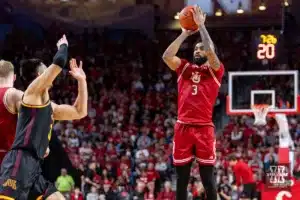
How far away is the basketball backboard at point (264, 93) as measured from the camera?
1505cm

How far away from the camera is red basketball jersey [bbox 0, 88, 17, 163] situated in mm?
6168

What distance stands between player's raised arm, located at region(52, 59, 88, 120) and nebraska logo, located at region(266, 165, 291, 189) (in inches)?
254

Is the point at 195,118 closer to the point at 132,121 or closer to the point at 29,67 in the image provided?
the point at 29,67

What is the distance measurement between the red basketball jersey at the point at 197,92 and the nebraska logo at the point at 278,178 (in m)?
5.15

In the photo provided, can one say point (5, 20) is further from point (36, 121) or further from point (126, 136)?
point (36, 121)

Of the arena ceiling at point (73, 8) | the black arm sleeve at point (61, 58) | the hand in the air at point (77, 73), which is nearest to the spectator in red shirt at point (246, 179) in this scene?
the hand in the air at point (77, 73)

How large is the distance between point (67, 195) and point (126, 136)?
3.85 meters

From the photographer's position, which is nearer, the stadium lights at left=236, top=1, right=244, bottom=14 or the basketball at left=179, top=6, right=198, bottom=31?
the basketball at left=179, top=6, right=198, bottom=31

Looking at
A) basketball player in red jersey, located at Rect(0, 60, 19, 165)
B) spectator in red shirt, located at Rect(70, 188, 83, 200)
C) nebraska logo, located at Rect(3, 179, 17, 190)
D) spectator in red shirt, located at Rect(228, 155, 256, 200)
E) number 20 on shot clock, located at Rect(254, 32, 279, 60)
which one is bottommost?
spectator in red shirt, located at Rect(70, 188, 83, 200)

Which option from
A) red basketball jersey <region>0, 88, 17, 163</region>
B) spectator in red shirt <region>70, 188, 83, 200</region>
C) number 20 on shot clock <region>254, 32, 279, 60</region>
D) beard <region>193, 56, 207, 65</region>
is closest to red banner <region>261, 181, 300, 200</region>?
beard <region>193, 56, 207, 65</region>

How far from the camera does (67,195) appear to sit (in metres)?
17.2

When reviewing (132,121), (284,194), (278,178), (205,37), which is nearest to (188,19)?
(205,37)

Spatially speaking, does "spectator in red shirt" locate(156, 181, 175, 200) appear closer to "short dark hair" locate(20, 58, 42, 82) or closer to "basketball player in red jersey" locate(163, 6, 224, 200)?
"basketball player in red jersey" locate(163, 6, 224, 200)

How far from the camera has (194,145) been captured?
285 inches
